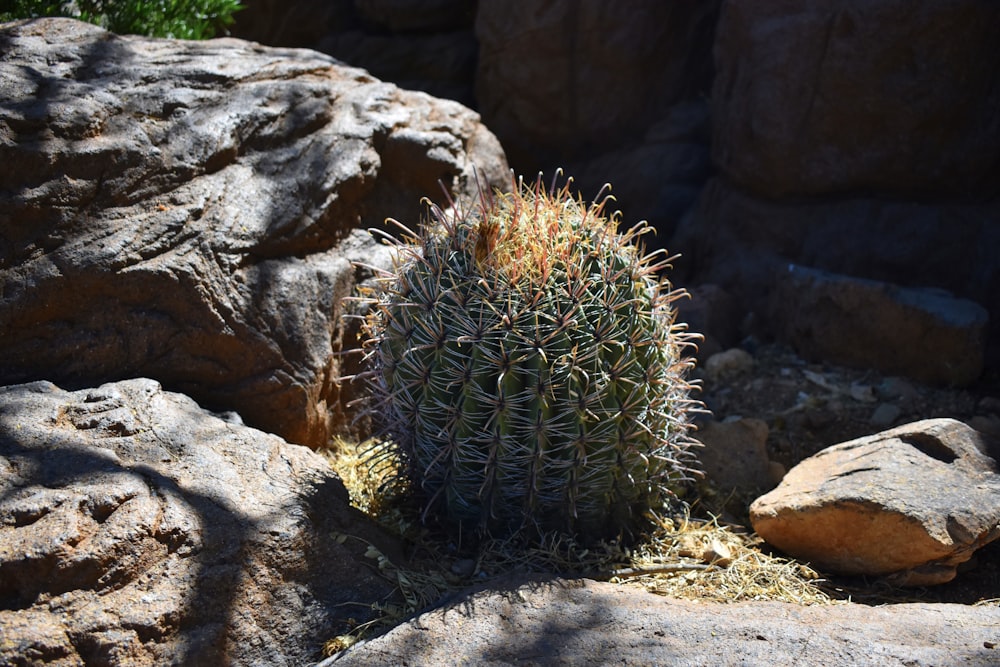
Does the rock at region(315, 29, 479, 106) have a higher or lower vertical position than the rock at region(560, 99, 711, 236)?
higher

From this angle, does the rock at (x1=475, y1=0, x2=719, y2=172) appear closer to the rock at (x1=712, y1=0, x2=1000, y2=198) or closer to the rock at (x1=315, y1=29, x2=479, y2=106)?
the rock at (x1=315, y1=29, x2=479, y2=106)

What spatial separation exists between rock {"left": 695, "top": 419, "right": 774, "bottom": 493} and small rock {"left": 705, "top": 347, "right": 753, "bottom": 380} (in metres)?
0.67

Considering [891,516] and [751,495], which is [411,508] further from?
[891,516]

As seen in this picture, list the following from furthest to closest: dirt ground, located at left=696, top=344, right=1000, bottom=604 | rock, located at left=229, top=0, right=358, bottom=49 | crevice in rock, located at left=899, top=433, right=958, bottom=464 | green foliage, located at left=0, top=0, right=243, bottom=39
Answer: rock, located at left=229, top=0, right=358, bottom=49
green foliage, located at left=0, top=0, right=243, bottom=39
dirt ground, located at left=696, top=344, right=1000, bottom=604
crevice in rock, located at left=899, top=433, right=958, bottom=464

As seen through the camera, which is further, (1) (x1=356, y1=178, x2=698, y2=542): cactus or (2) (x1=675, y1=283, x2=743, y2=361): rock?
(2) (x1=675, y1=283, x2=743, y2=361): rock

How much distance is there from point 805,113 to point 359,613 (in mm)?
3587

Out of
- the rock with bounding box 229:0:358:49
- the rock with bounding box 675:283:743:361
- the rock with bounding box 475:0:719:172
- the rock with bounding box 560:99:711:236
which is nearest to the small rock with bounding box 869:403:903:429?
the rock with bounding box 675:283:743:361

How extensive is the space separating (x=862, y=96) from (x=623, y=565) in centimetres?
295

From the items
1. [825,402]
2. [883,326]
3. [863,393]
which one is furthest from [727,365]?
[883,326]

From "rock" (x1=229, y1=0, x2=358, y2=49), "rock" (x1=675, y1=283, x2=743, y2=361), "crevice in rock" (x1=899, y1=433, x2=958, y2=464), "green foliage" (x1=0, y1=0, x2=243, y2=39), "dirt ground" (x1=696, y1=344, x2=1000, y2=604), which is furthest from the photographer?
"rock" (x1=229, y1=0, x2=358, y2=49)

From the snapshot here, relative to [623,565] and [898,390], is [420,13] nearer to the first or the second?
[898,390]

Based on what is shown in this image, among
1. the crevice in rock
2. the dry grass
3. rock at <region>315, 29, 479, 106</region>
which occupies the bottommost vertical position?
the dry grass

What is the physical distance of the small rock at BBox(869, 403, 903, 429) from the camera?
153 inches

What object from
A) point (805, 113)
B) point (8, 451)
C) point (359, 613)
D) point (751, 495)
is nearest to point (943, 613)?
point (751, 495)
